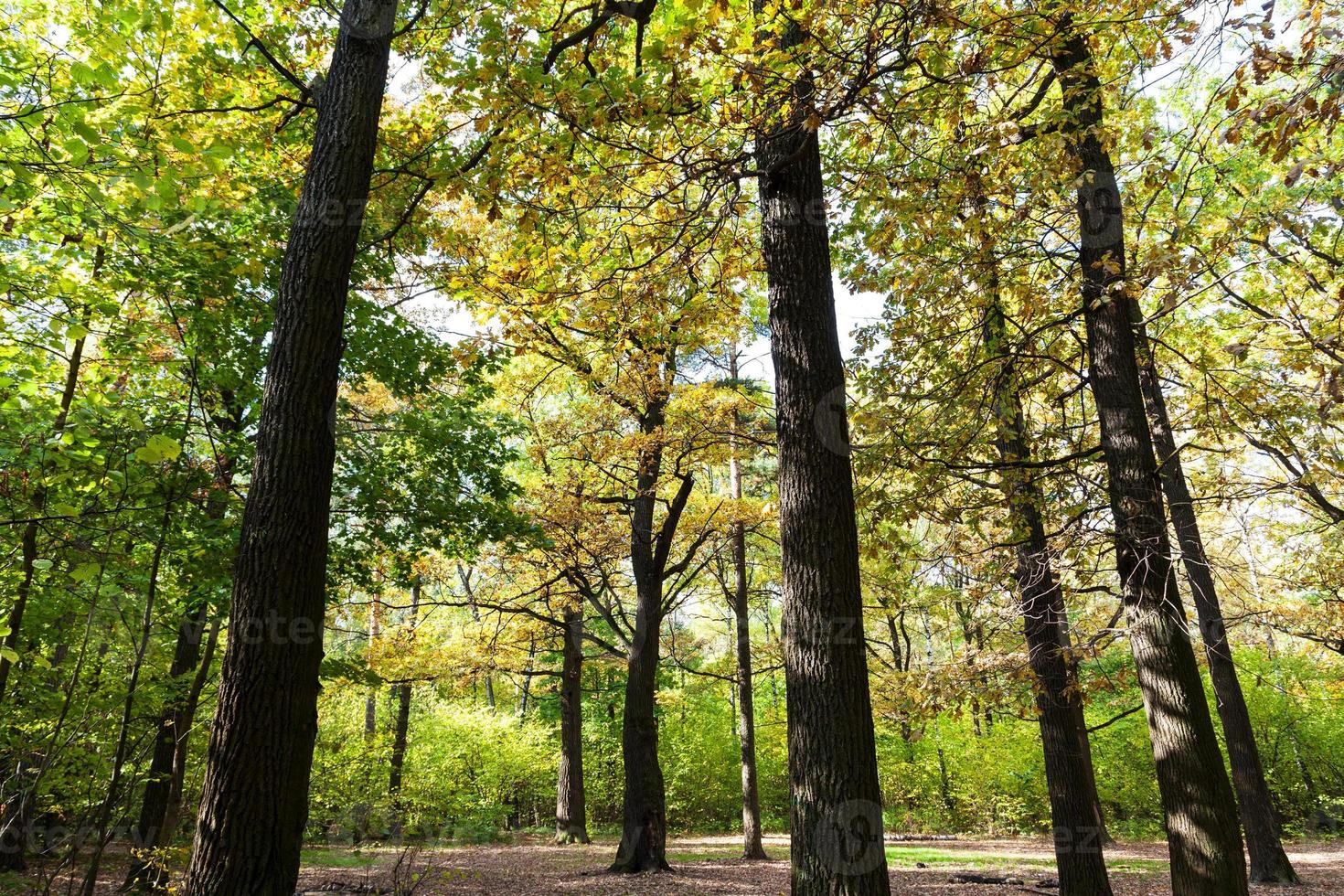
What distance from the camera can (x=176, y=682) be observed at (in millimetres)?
6629

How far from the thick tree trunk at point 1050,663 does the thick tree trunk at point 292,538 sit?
187 inches

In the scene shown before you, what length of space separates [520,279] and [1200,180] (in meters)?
9.97

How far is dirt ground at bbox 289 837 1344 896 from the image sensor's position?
338 inches

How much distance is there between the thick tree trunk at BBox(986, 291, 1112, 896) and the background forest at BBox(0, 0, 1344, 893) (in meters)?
0.12

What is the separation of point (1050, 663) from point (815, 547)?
528cm

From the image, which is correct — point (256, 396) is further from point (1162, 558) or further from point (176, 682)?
point (1162, 558)

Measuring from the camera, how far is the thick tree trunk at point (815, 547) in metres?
3.49

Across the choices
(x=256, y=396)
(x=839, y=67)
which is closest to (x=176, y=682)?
(x=256, y=396)

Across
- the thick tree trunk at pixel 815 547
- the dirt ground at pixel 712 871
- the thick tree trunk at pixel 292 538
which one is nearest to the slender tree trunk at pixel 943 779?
the dirt ground at pixel 712 871

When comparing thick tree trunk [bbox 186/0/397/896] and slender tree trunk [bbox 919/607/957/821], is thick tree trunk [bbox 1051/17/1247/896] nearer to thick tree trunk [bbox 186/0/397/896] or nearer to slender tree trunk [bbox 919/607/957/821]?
thick tree trunk [bbox 186/0/397/896]

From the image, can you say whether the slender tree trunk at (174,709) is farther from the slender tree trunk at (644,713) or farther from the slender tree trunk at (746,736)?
the slender tree trunk at (746,736)

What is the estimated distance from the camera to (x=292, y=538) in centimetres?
346

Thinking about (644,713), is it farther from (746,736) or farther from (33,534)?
(33,534)

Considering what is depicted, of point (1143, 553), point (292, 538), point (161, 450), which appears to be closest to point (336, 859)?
point (292, 538)
